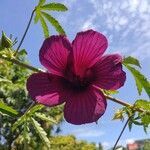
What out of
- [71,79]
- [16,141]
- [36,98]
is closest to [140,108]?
[71,79]

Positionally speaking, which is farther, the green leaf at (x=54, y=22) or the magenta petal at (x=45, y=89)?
the green leaf at (x=54, y=22)

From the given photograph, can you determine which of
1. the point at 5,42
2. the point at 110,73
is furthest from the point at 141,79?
the point at 5,42

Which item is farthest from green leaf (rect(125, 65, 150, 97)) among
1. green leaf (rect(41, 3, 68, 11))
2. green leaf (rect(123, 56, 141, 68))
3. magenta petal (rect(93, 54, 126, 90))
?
green leaf (rect(41, 3, 68, 11))

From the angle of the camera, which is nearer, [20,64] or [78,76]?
[78,76]

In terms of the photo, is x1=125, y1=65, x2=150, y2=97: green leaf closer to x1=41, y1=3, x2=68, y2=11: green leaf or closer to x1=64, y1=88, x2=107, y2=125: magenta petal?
x1=64, y1=88, x2=107, y2=125: magenta petal

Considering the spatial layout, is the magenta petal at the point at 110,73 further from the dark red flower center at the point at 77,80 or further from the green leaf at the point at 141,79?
the green leaf at the point at 141,79

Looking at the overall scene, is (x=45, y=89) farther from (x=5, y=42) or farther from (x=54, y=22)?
(x=54, y=22)

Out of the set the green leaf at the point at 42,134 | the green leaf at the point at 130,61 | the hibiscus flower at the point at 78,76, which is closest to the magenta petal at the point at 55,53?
the hibiscus flower at the point at 78,76
